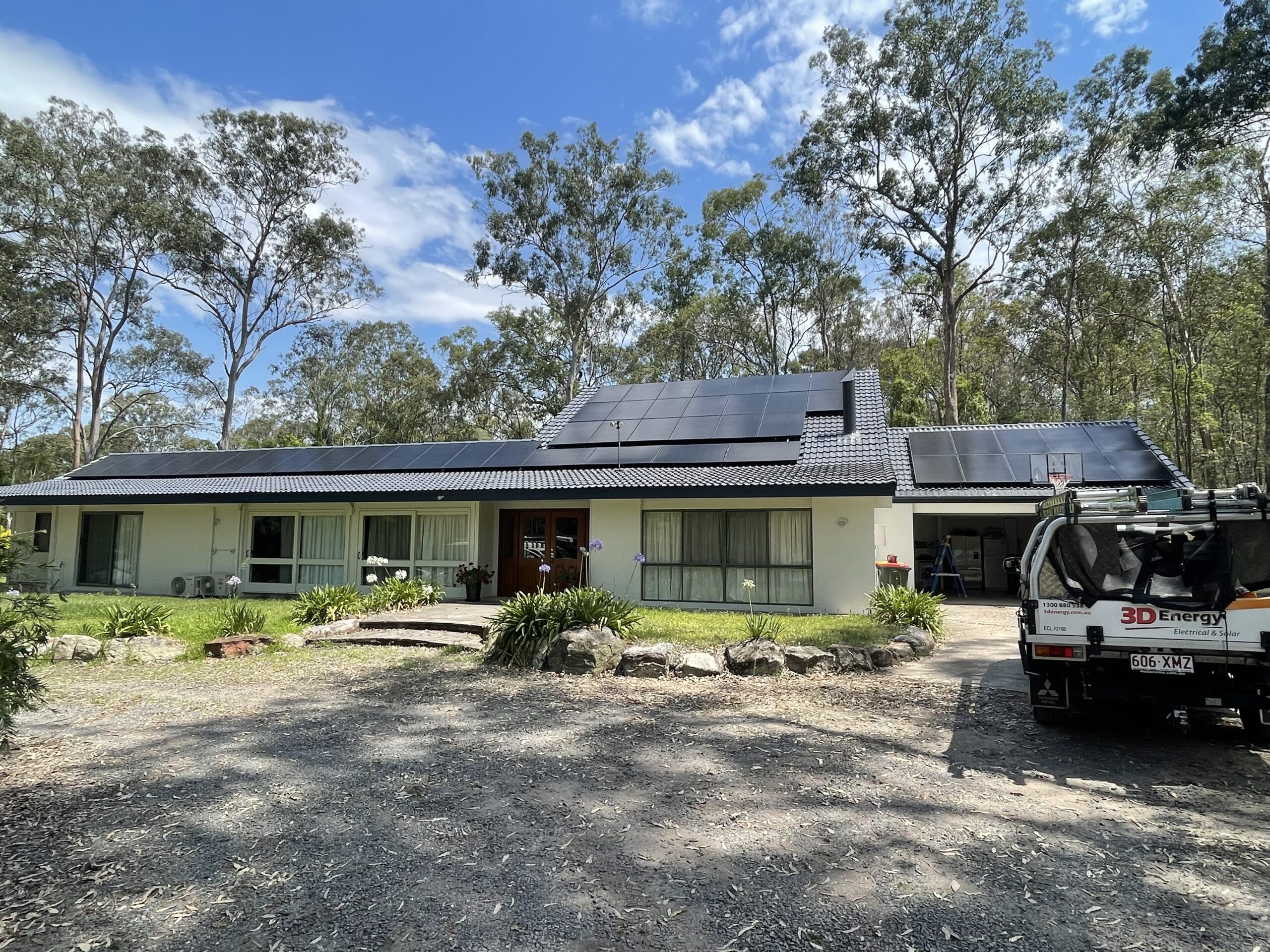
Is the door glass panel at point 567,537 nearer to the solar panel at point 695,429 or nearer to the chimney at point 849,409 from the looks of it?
the solar panel at point 695,429

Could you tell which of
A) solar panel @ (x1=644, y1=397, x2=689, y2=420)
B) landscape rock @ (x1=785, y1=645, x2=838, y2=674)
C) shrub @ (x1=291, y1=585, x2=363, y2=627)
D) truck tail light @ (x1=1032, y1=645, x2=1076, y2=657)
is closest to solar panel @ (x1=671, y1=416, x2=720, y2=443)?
solar panel @ (x1=644, y1=397, x2=689, y2=420)

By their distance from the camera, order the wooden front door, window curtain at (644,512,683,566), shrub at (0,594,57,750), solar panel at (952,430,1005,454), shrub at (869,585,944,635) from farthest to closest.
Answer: solar panel at (952,430,1005,454) → the wooden front door → window curtain at (644,512,683,566) → shrub at (869,585,944,635) → shrub at (0,594,57,750)

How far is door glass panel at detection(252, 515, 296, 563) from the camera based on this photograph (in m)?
15.4

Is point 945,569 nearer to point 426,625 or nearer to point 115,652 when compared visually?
point 426,625

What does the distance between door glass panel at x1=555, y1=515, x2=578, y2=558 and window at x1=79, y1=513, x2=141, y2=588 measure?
10.2 m

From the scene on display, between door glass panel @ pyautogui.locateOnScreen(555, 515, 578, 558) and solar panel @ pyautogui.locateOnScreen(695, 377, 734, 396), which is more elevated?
solar panel @ pyautogui.locateOnScreen(695, 377, 734, 396)

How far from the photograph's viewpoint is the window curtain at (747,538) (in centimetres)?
1252

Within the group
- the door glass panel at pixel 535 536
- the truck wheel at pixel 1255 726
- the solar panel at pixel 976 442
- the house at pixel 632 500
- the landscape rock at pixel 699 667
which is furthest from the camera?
the solar panel at pixel 976 442

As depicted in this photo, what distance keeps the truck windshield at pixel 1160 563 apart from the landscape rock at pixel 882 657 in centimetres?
288

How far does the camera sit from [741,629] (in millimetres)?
9672

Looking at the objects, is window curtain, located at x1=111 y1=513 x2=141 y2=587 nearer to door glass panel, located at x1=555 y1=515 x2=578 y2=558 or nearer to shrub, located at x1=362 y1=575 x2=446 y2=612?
shrub, located at x1=362 y1=575 x2=446 y2=612

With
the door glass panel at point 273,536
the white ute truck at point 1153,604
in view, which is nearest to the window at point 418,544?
the door glass panel at point 273,536

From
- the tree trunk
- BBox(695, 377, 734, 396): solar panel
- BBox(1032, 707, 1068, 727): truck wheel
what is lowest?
BBox(1032, 707, 1068, 727): truck wheel

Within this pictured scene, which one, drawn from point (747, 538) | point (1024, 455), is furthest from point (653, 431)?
point (1024, 455)
